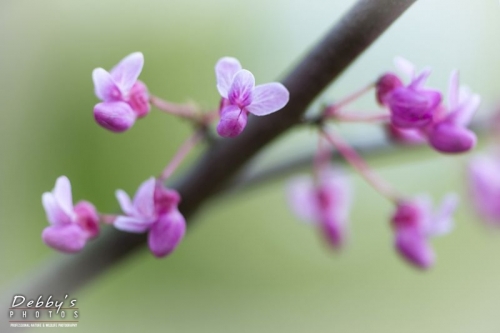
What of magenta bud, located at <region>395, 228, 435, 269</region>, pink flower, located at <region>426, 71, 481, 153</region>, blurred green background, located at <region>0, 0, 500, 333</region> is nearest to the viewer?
pink flower, located at <region>426, 71, 481, 153</region>

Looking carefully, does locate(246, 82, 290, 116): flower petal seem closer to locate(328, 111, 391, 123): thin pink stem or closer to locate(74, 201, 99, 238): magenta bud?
locate(328, 111, 391, 123): thin pink stem

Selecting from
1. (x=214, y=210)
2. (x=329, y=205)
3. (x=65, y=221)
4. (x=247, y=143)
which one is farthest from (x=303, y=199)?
(x=214, y=210)

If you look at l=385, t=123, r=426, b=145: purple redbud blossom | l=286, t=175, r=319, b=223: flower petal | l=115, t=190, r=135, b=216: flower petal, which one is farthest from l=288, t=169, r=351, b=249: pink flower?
l=115, t=190, r=135, b=216: flower petal

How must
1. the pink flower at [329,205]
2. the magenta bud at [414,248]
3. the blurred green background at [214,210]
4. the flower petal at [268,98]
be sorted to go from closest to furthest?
the flower petal at [268,98], the magenta bud at [414,248], the pink flower at [329,205], the blurred green background at [214,210]

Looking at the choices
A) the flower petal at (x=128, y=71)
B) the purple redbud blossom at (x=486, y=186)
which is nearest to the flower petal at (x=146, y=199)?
the flower petal at (x=128, y=71)

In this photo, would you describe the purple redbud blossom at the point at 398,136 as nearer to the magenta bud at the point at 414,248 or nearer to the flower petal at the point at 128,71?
the magenta bud at the point at 414,248

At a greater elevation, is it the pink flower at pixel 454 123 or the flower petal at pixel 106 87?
the flower petal at pixel 106 87
